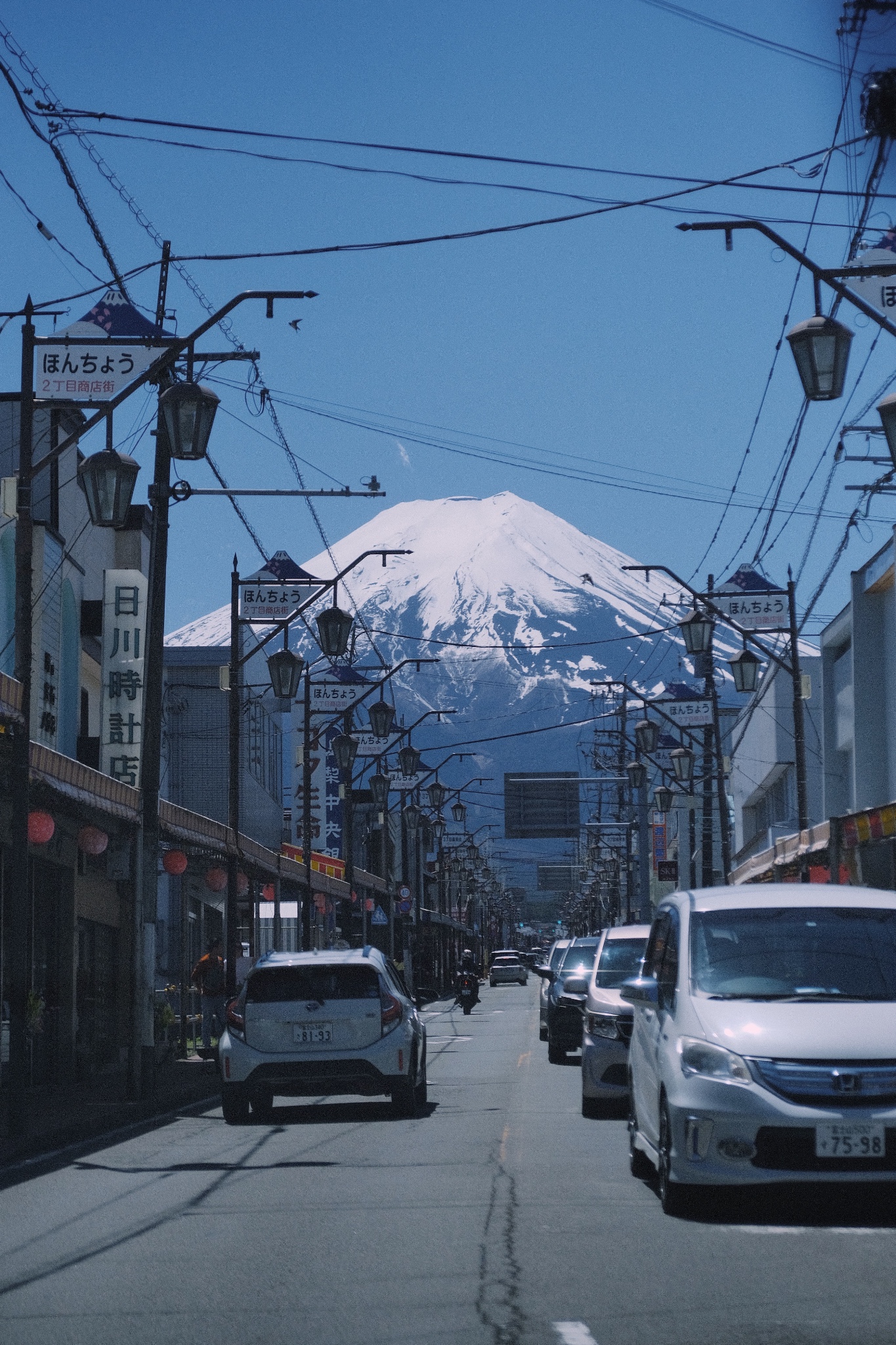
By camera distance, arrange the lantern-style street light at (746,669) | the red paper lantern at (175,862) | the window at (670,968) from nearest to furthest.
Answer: the window at (670,968), the red paper lantern at (175,862), the lantern-style street light at (746,669)

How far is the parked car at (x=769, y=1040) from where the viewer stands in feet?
28.9

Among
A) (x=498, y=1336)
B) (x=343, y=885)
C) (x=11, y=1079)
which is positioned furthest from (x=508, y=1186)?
(x=343, y=885)

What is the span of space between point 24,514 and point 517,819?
72.3m

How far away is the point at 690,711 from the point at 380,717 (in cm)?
680

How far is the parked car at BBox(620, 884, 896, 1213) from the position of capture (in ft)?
28.9

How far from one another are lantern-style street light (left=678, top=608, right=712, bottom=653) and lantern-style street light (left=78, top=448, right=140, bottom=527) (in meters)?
13.4

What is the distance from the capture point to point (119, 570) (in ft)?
104

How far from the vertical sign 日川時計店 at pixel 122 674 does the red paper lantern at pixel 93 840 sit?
5568 mm

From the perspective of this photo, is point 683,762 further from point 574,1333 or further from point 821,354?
point 574,1333

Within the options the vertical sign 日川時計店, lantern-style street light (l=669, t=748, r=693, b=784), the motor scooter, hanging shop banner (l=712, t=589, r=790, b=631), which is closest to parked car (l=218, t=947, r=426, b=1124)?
the vertical sign 日川時計店

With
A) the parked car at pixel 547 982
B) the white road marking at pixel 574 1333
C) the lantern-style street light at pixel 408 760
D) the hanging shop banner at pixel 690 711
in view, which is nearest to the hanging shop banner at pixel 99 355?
the white road marking at pixel 574 1333

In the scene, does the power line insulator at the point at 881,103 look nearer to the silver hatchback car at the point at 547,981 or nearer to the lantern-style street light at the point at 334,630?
the lantern-style street light at the point at 334,630

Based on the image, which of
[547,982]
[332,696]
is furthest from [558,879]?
[547,982]

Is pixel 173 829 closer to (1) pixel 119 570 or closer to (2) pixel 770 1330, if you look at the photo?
(1) pixel 119 570
